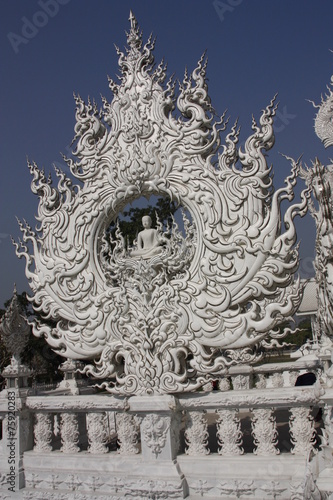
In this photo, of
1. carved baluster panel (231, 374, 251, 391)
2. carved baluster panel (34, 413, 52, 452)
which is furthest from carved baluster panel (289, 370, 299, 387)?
carved baluster panel (34, 413, 52, 452)

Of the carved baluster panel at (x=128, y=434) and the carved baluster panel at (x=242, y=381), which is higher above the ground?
the carved baluster panel at (x=242, y=381)

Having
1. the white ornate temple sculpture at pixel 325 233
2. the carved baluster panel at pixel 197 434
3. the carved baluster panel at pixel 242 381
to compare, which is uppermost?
the white ornate temple sculpture at pixel 325 233

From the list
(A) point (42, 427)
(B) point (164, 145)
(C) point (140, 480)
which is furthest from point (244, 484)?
(B) point (164, 145)

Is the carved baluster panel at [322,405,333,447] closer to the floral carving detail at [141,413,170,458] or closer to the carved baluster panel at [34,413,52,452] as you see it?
the floral carving detail at [141,413,170,458]

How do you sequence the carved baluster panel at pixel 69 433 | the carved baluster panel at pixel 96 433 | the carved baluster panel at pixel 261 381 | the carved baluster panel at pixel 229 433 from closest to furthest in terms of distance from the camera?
the carved baluster panel at pixel 229 433, the carved baluster panel at pixel 96 433, the carved baluster panel at pixel 69 433, the carved baluster panel at pixel 261 381

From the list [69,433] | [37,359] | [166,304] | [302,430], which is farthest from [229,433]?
[37,359]

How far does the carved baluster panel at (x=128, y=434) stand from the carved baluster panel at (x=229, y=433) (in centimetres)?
114

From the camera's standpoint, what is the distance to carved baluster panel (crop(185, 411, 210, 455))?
222 inches

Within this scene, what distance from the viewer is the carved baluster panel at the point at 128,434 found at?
19.6ft

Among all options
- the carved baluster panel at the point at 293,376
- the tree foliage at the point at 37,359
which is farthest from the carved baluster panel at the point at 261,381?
the tree foliage at the point at 37,359

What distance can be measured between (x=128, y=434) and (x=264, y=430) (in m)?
1.75

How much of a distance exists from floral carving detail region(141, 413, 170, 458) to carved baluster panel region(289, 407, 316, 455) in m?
1.48

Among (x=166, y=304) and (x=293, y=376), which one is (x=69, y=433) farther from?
(x=293, y=376)

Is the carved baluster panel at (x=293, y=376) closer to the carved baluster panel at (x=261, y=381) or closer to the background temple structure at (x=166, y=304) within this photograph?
A: the carved baluster panel at (x=261, y=381)
